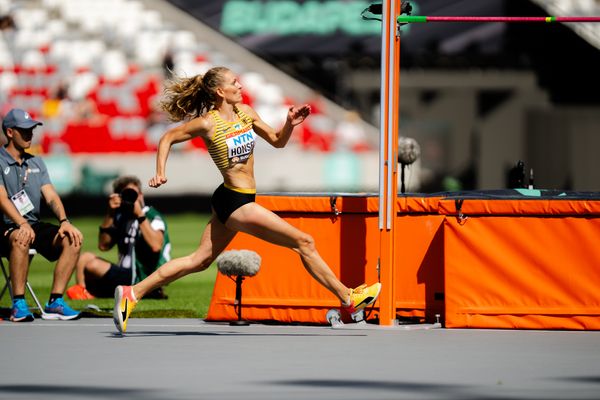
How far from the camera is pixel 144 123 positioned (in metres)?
34.4

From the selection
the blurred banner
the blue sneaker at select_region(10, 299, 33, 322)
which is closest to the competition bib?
the blue sneaker at select_region(10, 299, 33, 322)

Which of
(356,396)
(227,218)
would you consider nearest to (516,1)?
(227,218)

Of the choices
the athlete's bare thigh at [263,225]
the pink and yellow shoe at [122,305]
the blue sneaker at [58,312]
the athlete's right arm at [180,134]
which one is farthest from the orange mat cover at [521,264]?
the blue sneaker at [58,312]

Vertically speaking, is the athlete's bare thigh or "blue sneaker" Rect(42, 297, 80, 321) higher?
the athlete's bare thigh

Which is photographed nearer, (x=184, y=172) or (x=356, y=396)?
(x=356, y=396)

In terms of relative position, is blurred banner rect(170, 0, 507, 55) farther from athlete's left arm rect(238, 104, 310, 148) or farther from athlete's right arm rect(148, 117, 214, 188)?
athlete's right arm rect(148, 117, 214, 188)

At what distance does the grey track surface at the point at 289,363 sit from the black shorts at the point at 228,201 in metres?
0.89

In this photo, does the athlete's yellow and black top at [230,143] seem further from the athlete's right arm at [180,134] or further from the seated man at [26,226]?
the seated man at [26,226]

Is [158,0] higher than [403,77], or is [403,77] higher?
[158,0]

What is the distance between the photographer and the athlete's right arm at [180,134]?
31.3 feet

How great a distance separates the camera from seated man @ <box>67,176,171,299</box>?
44.5 ft

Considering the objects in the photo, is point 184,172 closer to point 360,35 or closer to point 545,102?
point 360,35

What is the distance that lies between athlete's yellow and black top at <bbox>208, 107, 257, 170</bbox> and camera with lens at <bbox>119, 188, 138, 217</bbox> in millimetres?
3626

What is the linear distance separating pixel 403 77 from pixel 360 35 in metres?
2.02
